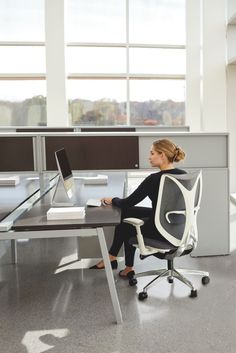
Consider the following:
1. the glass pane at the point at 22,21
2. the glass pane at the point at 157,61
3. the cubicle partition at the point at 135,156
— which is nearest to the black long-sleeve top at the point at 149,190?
the cubicle partition at the point at 135,156

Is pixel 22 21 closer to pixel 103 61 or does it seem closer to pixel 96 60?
pixel 96 60

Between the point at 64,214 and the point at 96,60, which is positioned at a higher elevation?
the point at 96,60

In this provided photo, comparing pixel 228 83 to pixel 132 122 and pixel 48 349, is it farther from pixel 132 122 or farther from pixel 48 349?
pixel 48 349

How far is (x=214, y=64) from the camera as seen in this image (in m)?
8.09

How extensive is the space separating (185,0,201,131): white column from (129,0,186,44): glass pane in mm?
140

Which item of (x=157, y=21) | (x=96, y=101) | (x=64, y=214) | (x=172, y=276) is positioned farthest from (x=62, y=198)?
(x=157, y=21)

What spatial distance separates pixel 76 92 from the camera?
322 inches

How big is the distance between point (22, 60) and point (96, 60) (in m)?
1.43

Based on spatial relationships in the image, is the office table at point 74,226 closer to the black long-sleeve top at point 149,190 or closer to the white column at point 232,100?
the black long-sleeve top at point 149,190

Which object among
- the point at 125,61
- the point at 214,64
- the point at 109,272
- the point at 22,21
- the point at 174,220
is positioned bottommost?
the point at 109,272

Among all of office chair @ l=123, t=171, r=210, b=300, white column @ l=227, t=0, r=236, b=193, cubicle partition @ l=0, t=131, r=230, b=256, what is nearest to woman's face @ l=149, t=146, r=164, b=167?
office chair @ l=123, t=171, r=210, b=300

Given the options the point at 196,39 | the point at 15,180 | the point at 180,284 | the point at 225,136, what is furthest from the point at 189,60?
the point at 180,284

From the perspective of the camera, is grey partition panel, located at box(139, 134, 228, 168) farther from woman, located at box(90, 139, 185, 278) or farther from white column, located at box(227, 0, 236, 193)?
white column, located at box(227, 0, 236, 193)

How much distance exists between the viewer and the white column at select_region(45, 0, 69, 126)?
7762 millimetres
